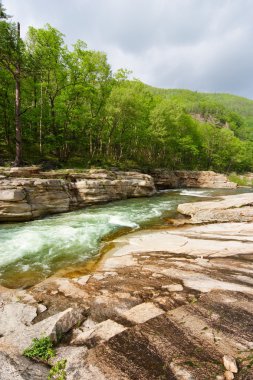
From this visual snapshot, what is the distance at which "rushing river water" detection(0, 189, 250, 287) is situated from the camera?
8.89 metres

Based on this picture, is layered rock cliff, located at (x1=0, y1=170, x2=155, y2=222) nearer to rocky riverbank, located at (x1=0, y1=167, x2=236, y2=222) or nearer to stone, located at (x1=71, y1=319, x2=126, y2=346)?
rocky riverbank, located at (x1=0, y1=167, x2=236, y2=222)

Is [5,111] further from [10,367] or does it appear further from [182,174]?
[182,174]

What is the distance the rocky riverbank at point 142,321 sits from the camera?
363 centimetres

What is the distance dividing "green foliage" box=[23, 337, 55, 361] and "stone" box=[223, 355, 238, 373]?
2986 millimetres

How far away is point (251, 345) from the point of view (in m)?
3.98

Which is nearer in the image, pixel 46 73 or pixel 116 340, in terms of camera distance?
pixel 116 340

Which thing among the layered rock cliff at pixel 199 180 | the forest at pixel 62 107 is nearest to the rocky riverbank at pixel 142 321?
the forest at pixel 62 107

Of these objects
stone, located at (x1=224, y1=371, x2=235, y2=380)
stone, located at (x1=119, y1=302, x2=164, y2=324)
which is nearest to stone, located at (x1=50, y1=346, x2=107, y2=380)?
stone, located at (x1=119, y1=302, x2=164, y2=324)

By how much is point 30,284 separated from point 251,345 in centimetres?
683

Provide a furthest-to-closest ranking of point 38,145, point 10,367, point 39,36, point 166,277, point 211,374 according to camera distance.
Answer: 1. point 38,145
2. point 39,36
3. point 166,277
4. point 10,367
5. point 211,374

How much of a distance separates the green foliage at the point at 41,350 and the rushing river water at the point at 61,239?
4.02 m

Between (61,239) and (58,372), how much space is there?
892 centimetres

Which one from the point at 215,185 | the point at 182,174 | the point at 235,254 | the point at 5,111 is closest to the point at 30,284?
the point at 235,254

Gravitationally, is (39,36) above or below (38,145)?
above
